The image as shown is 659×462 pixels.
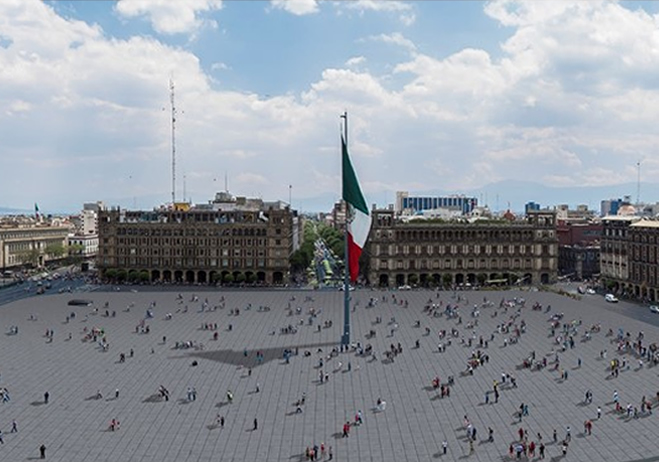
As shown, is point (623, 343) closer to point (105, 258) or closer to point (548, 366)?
point (548, 366)

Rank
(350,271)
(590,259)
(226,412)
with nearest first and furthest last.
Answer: (226,412) → (350,271) → (590,259)

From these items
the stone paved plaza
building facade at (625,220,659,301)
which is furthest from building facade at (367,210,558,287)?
the stone paved plaza

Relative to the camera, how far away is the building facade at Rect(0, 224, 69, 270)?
520 feet

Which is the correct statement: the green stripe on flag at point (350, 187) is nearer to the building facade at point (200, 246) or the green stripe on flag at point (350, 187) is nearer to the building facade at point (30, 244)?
the building facade at point (200, 246)

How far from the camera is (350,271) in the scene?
240 feet

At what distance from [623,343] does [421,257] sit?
58.5 m

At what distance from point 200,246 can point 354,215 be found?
6651 cm

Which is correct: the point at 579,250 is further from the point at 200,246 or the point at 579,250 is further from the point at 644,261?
the point at 200,246

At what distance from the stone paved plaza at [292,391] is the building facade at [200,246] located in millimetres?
39863

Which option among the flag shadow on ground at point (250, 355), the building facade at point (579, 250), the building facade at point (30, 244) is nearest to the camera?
the flag shadow on ground at point (250, 355)

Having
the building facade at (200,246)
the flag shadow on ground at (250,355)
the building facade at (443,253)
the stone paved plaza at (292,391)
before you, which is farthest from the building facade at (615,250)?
the flag shadow on ground at (250,355)

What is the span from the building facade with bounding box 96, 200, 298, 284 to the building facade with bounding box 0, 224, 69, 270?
3449 centimetres

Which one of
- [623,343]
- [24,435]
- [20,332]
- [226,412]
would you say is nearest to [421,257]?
[623,343]

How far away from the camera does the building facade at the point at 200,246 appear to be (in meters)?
134
